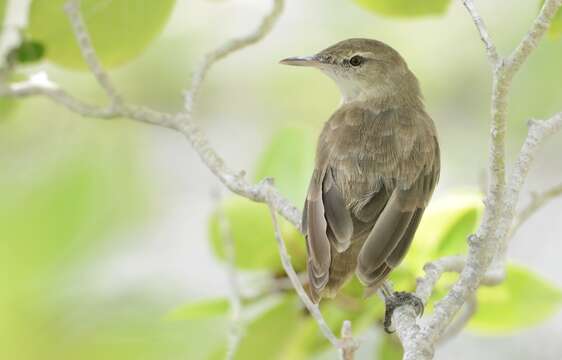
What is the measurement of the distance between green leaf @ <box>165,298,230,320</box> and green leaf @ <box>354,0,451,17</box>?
125cm

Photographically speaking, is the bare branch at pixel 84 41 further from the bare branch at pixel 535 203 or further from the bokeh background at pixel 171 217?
the bare branch at pixel 535 203

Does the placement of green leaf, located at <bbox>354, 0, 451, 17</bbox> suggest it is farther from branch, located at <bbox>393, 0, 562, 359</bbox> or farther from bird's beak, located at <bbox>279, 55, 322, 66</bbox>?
bird's beak, located at <bbox>279, 55, 322, 66</bbox>

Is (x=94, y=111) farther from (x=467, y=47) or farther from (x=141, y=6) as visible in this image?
(x=467, y=47)

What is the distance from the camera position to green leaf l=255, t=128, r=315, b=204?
398 cm

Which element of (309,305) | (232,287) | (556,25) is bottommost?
(232,287)

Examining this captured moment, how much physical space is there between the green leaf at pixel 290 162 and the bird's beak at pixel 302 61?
1.89 feet

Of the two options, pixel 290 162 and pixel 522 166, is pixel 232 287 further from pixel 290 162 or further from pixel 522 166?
pixel 522 166

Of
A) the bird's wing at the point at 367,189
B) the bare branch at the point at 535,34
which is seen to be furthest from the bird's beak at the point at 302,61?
the bare branch at the point at 535,34

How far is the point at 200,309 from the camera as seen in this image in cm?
353

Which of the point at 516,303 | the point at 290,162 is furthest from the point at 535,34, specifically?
the point at 290,162

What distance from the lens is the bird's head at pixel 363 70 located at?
16.0 feet

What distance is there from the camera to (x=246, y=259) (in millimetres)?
A: 3787

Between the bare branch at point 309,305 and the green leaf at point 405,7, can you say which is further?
the green leaf at point 405,7

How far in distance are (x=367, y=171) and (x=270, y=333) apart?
0.91m
